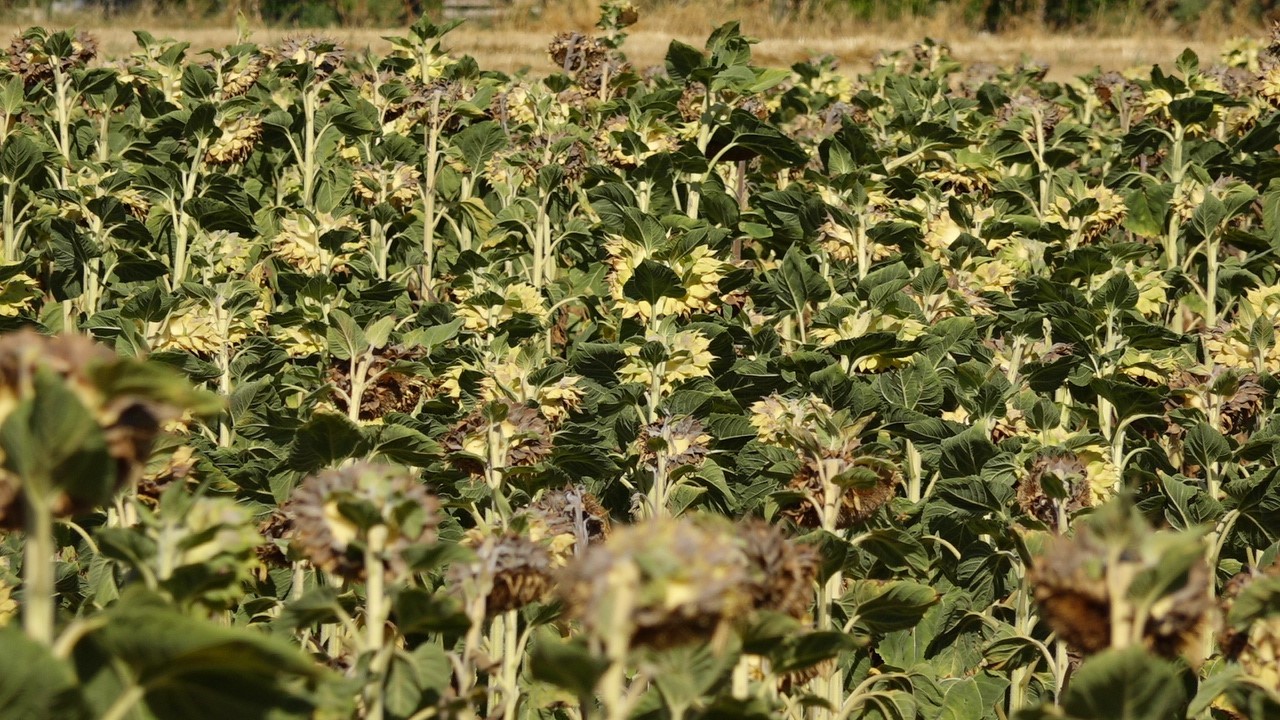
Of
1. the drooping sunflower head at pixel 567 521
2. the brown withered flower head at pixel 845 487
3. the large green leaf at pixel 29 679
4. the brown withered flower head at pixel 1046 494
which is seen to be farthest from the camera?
the brown withered flower head at pixel 1046 494

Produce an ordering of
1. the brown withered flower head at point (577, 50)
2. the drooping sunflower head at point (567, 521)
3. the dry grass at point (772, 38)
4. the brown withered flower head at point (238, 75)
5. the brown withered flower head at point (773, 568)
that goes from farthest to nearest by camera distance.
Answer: the dry grass at point (772, 38)
the brown withered flower head at point (577, 50)
the brown withered flower head at point (238, 75)
the drooping sunflower head at point (567, 521)
the brown withered flower head at point (773, 568)

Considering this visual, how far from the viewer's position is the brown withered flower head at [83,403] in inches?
48.2

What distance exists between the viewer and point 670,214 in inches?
158

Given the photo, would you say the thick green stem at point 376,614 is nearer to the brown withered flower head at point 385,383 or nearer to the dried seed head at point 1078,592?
the dried seed head at point 1078,592

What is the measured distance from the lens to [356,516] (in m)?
1.48

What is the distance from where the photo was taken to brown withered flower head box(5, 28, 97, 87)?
500 centimetres

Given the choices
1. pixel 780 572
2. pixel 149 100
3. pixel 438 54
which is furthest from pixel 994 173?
pixel 780 572

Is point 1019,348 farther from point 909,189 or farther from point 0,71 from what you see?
point 0,71

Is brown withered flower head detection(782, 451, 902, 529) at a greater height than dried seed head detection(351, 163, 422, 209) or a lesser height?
lesser

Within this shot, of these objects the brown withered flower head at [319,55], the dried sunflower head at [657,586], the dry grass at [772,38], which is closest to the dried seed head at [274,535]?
the dried sunflower head at [657,586]

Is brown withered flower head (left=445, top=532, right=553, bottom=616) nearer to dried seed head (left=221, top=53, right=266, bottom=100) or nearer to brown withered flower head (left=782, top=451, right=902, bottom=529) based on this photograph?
brown withered flower head (left=782, top=451, right=902, bottom=529)

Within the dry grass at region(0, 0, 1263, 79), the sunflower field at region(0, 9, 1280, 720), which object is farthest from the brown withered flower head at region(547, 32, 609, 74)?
the dry grass at region(0, 0, 1263, 79)

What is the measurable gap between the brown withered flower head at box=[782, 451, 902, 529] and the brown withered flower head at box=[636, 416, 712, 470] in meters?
0.35

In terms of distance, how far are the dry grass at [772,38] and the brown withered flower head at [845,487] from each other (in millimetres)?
7054
